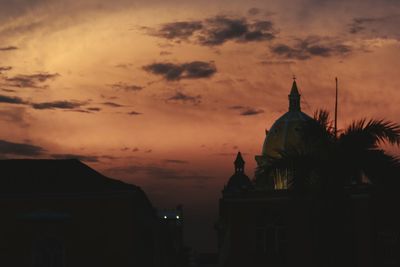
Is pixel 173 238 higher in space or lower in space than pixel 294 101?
lower

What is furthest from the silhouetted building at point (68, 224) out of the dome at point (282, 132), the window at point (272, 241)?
the dome at point (282, 132)

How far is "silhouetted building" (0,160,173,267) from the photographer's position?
1622 inches

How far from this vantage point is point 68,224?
4122cm

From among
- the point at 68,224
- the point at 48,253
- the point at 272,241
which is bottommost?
the point at 48,253

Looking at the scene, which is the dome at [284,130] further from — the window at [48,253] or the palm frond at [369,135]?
the palm frond at [369,135]

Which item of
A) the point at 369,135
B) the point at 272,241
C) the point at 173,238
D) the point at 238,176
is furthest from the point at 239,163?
the point at 369,135

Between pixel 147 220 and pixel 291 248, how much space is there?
15.0 meters

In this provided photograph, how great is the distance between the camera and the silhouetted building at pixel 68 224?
1622 inches

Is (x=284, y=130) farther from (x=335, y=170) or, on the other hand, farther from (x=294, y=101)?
(x=335, y=170)

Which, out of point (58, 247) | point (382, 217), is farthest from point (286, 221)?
point (58, 247)

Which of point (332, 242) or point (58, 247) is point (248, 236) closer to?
point (58, 247)

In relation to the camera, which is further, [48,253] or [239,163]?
[239,163]

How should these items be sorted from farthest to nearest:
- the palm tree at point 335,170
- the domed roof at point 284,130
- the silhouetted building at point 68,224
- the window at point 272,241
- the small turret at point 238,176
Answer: the small turret at point 238,176 < the domed roof at point 284,130 < the window at point 272,241 < the silhouetted building at point 68,224 < the palm tree at point 335,170

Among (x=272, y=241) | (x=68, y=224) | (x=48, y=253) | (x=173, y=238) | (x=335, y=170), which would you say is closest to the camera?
(x=335, y=170)
